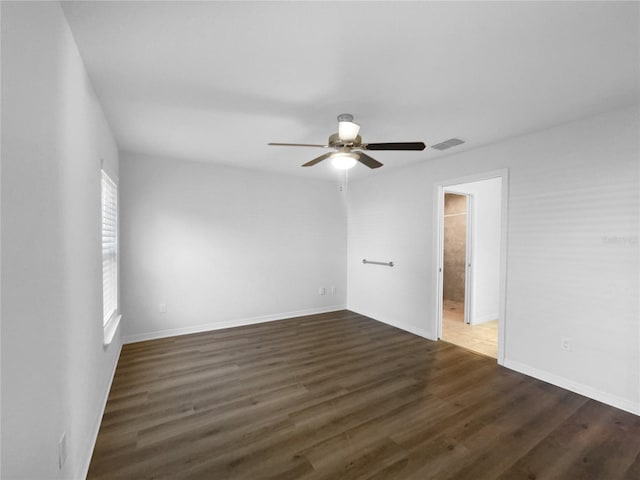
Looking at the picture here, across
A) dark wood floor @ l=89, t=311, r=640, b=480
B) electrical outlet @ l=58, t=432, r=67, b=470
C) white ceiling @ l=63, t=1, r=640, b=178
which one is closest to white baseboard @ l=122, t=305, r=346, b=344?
dark wood floor @ l=89, t=311, r=640, b=480

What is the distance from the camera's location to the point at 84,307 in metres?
1.80

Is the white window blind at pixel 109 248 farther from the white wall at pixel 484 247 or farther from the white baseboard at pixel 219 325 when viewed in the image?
the white wall at pixel 484 247

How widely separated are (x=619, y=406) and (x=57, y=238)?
→ 407 centimetres

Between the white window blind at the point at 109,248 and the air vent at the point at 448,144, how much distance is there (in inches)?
134

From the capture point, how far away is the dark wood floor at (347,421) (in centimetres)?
179

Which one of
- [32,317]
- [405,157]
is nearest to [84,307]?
[32,317]

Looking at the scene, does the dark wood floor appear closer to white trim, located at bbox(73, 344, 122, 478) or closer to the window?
white trim, located at bbox(73, 344, 122, 478)

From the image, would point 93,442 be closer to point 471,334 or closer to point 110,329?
point 110,329

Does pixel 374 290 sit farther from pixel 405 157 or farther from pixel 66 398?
pixel 66 398

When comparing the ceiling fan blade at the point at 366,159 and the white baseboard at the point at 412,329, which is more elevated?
the ceiling fan blade at the point at 366,159

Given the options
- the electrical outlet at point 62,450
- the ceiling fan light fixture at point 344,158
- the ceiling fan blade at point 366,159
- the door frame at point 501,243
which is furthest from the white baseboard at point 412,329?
the electrical outlet at point 62,450

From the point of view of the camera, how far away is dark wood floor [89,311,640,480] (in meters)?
1.79

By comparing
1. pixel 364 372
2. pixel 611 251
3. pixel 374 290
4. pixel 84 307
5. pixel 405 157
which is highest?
pixel 405 157

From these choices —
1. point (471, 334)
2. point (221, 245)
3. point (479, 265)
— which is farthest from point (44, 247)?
point (479, 265)
